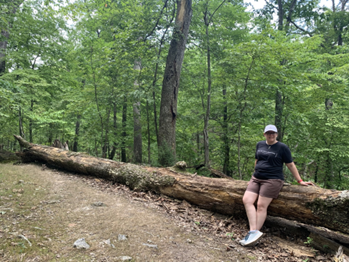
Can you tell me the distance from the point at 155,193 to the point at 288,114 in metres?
7.00

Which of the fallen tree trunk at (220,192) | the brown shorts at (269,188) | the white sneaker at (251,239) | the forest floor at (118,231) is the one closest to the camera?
the forest floor at (118,231)

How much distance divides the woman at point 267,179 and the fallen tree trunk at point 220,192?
0.27 m

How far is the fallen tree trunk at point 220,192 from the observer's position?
2.93 metres

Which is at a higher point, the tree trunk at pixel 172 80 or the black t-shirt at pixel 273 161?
the tree trunk at pixel 172 80

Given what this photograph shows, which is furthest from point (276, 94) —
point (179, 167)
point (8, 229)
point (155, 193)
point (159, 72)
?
point (8, 229)

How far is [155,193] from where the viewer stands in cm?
474

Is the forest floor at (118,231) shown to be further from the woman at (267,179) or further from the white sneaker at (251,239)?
the woman at (267,179)

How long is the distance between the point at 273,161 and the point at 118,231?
2745mm

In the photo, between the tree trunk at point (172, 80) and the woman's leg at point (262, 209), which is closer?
the woman's leg at point (262, 209)

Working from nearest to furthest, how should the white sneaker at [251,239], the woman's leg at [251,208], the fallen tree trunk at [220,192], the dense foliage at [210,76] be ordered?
the white sneaker at [251,239] → the fallen tree trunk at [220,192] → the woman's leg at [251,208] → the dense foliage at [210,76]

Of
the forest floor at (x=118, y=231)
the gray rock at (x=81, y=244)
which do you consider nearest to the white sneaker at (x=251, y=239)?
the forest floor at (x=118, y=231)

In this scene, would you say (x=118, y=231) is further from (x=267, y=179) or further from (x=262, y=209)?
(x=267, y=179)

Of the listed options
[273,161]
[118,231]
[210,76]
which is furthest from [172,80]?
[118,231]

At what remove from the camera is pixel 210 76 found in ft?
28.8
